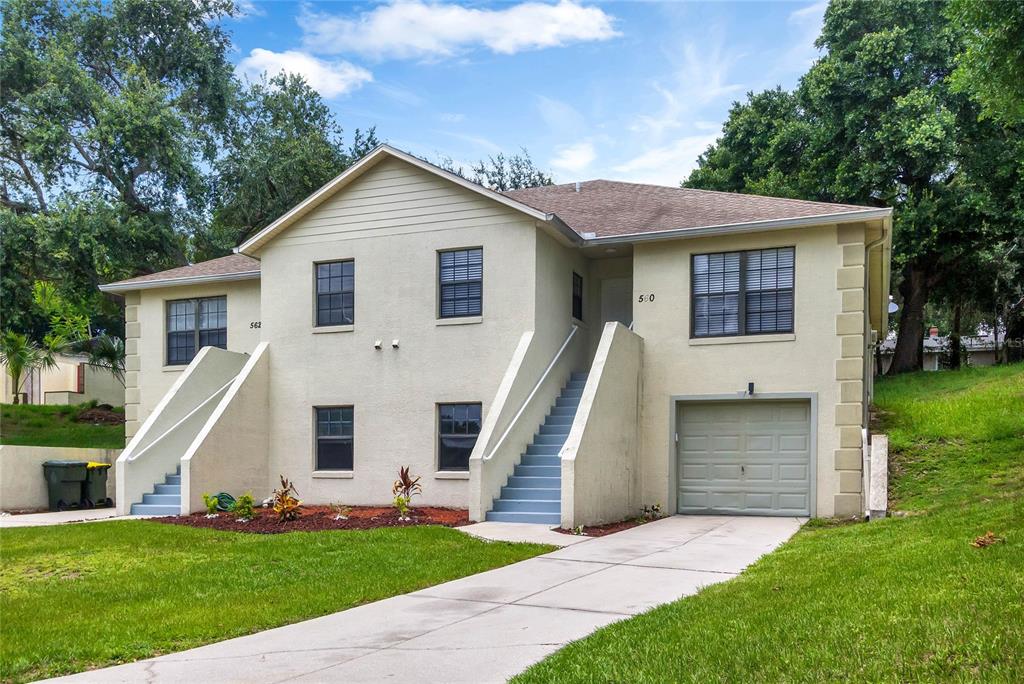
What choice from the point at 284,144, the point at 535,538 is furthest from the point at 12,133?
the point at 535,538

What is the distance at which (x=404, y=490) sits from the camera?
52.9 ft

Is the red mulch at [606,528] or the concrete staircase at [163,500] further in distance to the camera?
the concrete staircase at [163,500]

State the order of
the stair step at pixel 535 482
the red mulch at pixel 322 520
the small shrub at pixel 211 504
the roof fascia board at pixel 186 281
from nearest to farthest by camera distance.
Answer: the red mulch at pixel 322 520
the stair step at pixel 535 482
the small shrub at pixel 211 504
the roof fascia board at pixel 186 281

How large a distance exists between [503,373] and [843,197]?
16417 mm

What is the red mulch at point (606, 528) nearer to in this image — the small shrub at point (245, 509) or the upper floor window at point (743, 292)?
the upper floor window at point (743, 292)

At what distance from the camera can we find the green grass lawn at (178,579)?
7473mm

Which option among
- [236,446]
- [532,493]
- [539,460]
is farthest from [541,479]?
[236,446]

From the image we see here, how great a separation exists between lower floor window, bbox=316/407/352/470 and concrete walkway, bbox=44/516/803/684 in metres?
7.48

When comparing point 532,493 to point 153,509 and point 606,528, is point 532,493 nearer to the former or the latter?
point 606,528

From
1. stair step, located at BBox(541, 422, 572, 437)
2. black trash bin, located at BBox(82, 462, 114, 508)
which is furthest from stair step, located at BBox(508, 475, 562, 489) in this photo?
black trash bin, located at BBox(82, 462, 114, 508)

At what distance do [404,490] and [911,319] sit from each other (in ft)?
71.7

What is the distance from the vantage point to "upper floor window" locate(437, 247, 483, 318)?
17.5 metres

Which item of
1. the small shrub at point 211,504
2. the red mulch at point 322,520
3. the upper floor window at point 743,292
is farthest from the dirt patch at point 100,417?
the upper floor window at point 743,292

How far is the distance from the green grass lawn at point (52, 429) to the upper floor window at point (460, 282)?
13020mm
